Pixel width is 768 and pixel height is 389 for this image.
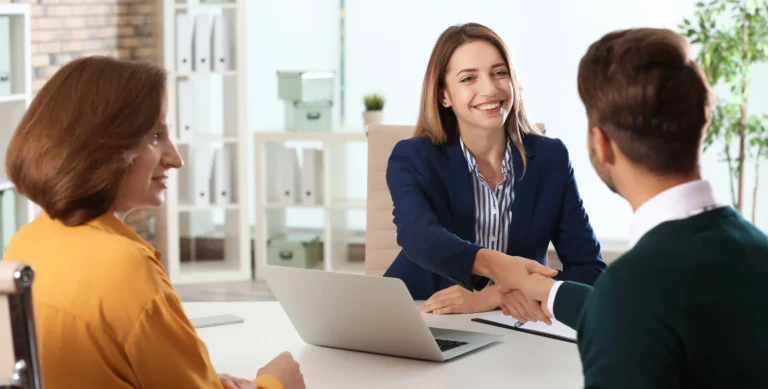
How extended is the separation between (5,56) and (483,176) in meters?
2.49

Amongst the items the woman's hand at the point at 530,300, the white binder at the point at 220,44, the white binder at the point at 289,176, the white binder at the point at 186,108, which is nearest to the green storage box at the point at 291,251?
the white binder at the point at 289,176

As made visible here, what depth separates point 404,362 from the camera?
2.03 m

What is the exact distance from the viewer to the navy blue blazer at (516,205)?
2.75 meters

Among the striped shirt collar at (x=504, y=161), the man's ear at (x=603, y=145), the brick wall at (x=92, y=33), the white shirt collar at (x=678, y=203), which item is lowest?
the striped shirt collar at (x=504, y=161)

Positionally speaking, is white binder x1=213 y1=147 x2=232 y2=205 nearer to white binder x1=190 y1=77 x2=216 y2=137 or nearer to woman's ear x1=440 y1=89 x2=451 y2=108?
white binder x1=190 y1=77 x2=216 y2=137

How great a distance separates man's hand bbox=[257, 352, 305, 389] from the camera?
1.80 meters

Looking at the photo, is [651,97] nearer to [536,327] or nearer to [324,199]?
[536,327]

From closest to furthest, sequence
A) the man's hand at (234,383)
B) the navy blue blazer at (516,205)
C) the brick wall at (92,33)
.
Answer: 1. the man's hand at (234,383)
2. the navy blue blazer at (516,205)
3. the brick wall at (92,33)

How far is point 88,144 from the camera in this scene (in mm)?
1527

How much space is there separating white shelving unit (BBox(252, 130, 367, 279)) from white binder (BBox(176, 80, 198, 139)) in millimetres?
371

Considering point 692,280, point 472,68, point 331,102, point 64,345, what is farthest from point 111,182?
point 331,102

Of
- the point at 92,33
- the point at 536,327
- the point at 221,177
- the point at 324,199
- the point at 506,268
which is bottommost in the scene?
the point at 324,199

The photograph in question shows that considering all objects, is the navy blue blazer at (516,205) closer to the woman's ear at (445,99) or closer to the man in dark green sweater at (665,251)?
the woman's ear at (445,99)

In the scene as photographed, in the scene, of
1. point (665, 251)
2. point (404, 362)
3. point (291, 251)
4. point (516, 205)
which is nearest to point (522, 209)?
point (516, 205)
